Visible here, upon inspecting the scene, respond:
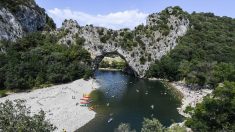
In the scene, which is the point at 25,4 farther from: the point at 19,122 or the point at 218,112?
the point at 19,122

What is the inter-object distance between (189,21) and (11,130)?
173 metres

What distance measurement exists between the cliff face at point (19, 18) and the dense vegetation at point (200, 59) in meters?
58.3

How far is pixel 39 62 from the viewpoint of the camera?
129000mm

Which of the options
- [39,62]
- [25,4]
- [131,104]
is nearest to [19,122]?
[131,104]

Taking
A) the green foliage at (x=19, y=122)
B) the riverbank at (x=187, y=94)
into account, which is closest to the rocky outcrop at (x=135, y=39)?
the riverbank at (x=187, y=94)

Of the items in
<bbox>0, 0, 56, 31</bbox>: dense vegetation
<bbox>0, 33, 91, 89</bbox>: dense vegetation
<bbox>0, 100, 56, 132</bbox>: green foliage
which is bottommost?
<bbox>0, 100, 56, 132</bbox>: green foliage

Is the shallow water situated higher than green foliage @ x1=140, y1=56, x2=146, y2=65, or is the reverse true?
green foliage @ x1=140, y1=56, x2=146, y2=65

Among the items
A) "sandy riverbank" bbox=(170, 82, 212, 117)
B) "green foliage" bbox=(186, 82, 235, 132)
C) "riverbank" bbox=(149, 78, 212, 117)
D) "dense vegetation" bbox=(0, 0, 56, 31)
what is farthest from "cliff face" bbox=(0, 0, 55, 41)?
"green foliage" bbox=(186, 82, 235, 132)

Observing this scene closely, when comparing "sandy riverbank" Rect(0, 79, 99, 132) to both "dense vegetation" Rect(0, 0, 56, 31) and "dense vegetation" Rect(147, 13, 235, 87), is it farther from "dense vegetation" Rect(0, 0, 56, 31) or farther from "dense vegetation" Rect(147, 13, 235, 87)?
"dense vegetation" Rect(0, 0, 56, 31)

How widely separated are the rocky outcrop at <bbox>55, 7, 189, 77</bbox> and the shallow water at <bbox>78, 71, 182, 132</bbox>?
1804 centimetres

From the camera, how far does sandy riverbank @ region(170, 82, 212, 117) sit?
10141cm

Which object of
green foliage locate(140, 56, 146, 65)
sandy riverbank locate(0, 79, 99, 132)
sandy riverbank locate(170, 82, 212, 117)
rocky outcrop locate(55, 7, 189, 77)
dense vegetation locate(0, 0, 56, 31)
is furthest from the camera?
green foliage locate(140, 56, 146, 65)

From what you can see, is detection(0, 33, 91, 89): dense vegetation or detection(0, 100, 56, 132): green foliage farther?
detection(0, 33, 91, 89): dense vegetation

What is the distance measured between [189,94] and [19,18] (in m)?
80.4
